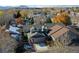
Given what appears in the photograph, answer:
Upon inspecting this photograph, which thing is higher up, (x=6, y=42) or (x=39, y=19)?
(x=39, y=19)

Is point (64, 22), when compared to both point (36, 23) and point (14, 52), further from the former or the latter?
point (14, 52)

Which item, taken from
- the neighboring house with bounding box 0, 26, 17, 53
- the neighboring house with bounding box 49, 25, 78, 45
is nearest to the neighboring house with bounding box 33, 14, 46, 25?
the neighboring house with bounding box 49, 25, 78, 45

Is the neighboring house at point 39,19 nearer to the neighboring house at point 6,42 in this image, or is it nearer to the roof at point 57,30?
the roof at point 57,30

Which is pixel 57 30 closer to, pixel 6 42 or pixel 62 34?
pixel 62 34

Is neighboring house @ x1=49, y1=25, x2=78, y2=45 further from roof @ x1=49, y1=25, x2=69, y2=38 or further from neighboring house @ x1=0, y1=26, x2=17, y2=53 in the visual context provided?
neighboring house @ x1=0, y1=26, x2=17, y2=53

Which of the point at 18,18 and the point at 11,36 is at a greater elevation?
the point at 18,18

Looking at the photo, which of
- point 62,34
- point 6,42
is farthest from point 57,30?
point 6,42

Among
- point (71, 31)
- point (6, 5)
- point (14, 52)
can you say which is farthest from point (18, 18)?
point (71, 31)
